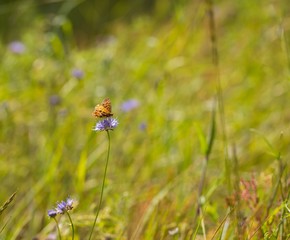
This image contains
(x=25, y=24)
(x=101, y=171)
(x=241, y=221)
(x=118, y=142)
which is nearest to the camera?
(x=241, y=221)

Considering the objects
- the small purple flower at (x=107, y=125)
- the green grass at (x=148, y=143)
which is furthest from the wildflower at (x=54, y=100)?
the small purple flower at (x=107, y=125)

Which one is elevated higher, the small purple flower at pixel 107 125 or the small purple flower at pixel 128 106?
the small purple flower at pixel 128 106

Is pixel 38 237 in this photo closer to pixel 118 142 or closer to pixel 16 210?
pixel 16 210

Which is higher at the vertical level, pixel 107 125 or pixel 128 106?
pixel 128 106

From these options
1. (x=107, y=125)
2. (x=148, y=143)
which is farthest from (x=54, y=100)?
(x=107, y=125)

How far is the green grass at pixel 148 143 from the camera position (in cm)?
137

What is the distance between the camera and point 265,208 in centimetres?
131

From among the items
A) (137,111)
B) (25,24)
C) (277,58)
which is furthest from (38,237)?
(25,24)

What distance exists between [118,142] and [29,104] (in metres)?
0.48

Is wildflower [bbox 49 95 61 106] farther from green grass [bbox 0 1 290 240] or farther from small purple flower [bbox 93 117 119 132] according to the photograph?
small purple flower [bbox 93 117 119 132]

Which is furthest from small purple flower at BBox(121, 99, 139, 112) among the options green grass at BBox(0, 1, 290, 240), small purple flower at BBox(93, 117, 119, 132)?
small purple flower at BBox(93, 117, 119, 132)

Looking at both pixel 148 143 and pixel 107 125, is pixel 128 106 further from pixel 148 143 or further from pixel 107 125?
pixel 107 125

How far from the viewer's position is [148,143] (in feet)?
6.73

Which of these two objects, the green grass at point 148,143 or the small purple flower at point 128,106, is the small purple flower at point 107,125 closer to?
the green grass at point 148,143
